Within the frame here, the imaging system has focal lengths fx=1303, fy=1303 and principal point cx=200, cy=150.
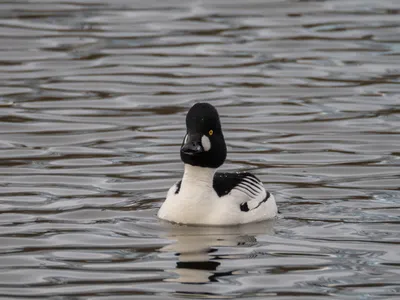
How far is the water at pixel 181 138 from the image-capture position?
10805 millimetres

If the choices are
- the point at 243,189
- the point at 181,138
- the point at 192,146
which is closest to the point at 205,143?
the point at 192,146

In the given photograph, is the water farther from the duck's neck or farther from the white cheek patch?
the white cheek patch

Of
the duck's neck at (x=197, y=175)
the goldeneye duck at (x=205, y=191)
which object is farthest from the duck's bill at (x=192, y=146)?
the duck's neck at (x=197, y=175)

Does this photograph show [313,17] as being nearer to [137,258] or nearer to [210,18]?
[210,18]

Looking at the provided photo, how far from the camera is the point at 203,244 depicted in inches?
469

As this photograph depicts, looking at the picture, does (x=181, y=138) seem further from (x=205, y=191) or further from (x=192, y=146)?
(x=192, y=146)

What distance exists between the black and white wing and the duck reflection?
22cm

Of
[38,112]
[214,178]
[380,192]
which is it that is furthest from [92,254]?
[38,112]

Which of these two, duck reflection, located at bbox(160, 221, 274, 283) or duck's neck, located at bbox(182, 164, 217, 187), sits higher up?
duck's neck, located at bbox(182, 164, 217, 187)

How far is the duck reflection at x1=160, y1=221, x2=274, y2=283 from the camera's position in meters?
10.8

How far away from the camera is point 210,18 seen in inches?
976

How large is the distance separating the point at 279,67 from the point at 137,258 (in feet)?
34.9

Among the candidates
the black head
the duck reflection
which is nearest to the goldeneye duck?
the black head

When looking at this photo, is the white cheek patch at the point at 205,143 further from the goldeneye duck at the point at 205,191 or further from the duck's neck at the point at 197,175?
the duck's neck at the point at 197,175
